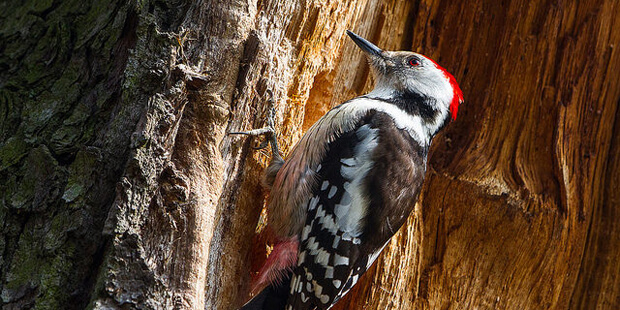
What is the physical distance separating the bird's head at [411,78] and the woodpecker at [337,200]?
28 cm

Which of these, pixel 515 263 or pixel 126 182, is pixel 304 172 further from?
pixel 515 263

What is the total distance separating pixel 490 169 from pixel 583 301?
94 centimetres

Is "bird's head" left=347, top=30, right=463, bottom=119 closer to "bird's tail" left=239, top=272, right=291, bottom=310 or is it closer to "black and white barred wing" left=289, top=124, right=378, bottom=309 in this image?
"black and white barred wing" left=289, top=124, right=378, bottom=309

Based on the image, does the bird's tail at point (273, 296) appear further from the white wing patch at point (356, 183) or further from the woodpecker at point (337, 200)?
the white wing patch at point (356, 183)

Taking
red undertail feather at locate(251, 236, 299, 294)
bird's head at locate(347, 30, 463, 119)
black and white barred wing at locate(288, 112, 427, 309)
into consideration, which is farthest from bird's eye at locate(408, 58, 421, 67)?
red undertail feather at locate(251, 236, 299, 294)

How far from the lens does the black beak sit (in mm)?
3002

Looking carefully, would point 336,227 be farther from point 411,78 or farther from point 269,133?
point 411,78

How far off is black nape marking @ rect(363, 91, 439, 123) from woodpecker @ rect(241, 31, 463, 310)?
153 mm

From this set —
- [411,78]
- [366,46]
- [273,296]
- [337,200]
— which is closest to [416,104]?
[411,78]

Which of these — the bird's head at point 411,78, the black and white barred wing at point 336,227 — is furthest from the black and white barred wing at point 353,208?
the bird's head at point 411,78

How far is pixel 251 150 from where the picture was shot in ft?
8.48

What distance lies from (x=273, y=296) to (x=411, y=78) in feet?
4.66

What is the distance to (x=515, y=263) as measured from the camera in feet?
9.53

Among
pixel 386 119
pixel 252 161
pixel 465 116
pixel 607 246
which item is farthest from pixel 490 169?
pixel 252 161
